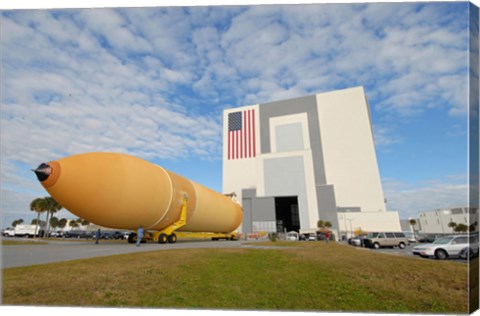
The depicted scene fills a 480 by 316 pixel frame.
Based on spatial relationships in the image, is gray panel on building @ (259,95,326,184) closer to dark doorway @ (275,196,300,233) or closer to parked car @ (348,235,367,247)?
dark doorway @ (275,196,300,233)

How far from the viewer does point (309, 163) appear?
6088 cm

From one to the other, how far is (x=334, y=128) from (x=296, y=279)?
63267 mm

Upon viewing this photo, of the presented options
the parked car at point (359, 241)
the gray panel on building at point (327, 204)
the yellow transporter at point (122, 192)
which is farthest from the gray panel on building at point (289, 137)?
the yellow transporter at point (122, 192)

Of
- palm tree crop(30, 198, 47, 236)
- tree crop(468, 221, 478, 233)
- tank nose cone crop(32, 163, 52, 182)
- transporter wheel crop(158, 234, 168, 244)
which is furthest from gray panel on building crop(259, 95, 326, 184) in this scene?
tank nose cone crop(32, 163, 52, 182)

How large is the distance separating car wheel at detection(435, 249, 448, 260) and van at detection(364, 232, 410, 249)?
37.3 ft

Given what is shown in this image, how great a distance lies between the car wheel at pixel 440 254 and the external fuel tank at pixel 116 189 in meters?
15.1

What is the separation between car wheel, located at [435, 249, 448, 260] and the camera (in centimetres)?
1399

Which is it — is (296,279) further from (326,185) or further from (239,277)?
(326,185)

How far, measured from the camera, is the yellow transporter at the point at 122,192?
37.4 ft

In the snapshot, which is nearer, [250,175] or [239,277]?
[239,277]

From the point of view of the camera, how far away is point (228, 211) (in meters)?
27.0

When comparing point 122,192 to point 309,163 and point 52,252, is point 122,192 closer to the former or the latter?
point 52,252

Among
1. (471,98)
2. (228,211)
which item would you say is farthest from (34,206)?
(471,98)

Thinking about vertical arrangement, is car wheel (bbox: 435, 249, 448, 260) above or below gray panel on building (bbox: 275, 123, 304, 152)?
below
